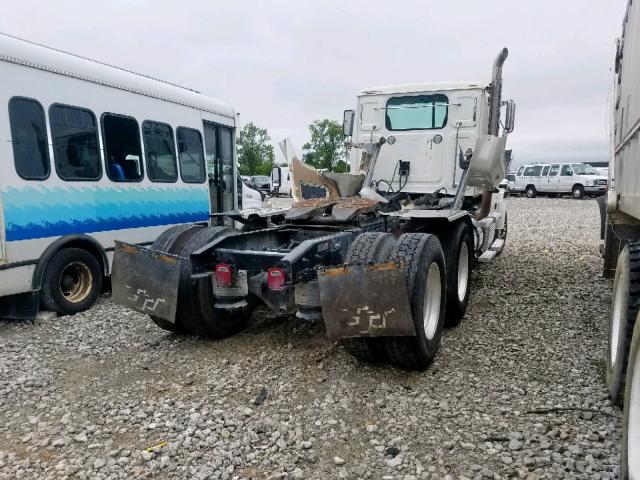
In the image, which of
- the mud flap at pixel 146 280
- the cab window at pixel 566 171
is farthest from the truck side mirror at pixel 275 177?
the cab window at pixel 566 171

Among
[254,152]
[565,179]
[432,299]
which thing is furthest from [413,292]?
[254,152]

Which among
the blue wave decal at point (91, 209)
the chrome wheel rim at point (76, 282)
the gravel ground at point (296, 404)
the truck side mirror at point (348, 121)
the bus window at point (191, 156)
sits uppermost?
the truck side mirror at point (348, 121)

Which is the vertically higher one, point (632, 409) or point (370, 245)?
point (370, 245)

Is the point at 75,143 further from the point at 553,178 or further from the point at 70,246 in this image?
the point at 553,178

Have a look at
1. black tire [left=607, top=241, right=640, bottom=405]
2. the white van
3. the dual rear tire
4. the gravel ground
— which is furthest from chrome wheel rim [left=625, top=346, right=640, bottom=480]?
the white van

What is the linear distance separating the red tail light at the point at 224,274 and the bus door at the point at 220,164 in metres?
4.80

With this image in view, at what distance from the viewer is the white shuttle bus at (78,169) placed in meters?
5.53

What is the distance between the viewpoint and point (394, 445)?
10.5 ft

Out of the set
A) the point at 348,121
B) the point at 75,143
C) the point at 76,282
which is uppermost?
the point at 348,121

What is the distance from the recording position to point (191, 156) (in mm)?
8344

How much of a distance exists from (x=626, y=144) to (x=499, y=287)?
323 centimetres

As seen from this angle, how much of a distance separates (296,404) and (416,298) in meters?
1.17

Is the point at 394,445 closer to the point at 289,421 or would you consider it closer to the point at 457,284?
the point at 289,421

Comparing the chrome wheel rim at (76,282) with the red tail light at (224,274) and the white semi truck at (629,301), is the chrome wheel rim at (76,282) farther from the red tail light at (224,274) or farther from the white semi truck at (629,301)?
the white semi truck at (629,301)
